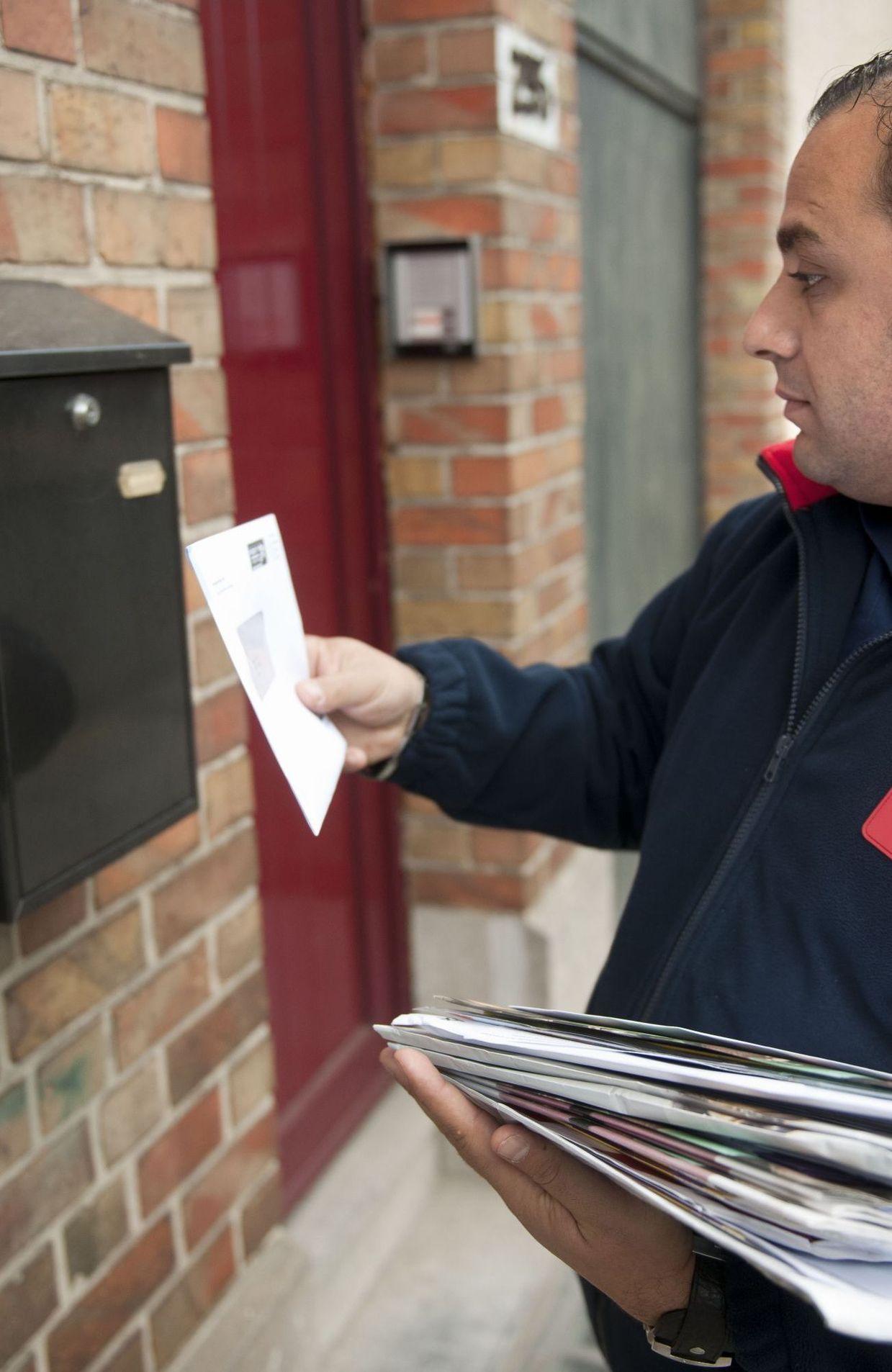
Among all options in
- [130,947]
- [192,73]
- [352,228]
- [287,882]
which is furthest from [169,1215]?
[352,228]

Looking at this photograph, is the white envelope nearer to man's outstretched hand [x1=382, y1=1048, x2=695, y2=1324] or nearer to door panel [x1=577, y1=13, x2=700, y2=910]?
man's outstretched hand [x1=382, y1=1048, x2=695, y2=1324]

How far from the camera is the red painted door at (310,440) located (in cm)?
236

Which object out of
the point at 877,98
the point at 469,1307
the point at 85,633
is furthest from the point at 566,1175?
the point at 469,1307

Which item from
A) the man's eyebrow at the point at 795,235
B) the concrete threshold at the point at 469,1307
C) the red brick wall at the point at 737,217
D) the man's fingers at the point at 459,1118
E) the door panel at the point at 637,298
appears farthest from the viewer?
the red brick wall at the point at 737,217

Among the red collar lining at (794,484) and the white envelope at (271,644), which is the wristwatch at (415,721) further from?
the red collar lining at (794,484)

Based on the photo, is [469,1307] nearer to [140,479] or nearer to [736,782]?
[736,782]

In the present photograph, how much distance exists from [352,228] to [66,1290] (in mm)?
2024

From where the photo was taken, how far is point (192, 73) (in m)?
1.79

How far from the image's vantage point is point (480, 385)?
109 inches

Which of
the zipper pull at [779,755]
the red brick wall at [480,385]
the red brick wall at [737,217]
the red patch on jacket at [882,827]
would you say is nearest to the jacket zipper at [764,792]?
the zipper pull at [779,755]

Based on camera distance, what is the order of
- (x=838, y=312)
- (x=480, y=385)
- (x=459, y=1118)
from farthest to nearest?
(x=480, y=385)
(x=838, y=312)
(x=459, y=1118)

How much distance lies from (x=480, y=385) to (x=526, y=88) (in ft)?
2.03

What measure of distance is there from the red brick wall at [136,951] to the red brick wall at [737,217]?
3.66 meters

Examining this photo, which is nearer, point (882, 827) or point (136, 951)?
point (882, 827)
